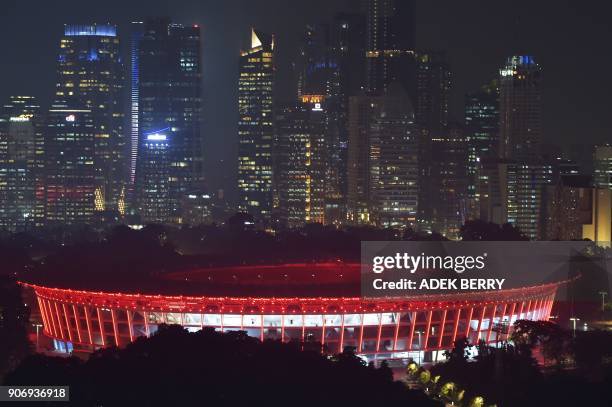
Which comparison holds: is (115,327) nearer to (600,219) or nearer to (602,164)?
(600,219)

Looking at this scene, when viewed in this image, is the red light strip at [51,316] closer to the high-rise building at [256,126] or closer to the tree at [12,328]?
the tree at [12,328]

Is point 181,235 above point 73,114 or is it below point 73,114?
below

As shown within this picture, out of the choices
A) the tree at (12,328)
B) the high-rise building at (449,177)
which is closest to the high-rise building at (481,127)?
the high-rise building at (449,177)

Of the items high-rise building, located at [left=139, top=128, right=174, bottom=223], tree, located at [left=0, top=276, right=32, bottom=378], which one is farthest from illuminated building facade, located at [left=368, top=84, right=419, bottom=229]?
tree, located at [left=0, top=276, right=32, bottom=378]

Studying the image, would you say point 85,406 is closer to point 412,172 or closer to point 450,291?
point 450,291

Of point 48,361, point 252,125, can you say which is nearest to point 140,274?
point 48,361

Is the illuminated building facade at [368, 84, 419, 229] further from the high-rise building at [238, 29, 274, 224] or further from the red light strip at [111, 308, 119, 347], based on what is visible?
the red light strip at [111, 308, 119, 347]

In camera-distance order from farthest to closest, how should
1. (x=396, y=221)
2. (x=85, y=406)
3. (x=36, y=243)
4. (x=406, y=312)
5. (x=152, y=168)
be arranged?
(x=152, y=168), (x=396, y=221), (x=36, y=243), (x=406, y=312), (x=85, y=406)
